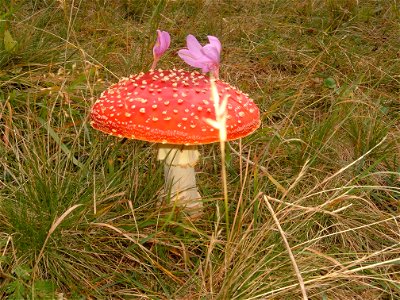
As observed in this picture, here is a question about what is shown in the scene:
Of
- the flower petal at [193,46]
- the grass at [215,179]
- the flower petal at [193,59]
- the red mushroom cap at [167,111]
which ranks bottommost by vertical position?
the grass at [215,179]

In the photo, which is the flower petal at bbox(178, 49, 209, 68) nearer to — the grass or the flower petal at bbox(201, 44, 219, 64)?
the flower petal at bbox(201, 44, 219, 64)

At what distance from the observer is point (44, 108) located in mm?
2594

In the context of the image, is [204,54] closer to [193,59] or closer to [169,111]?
[193,59]

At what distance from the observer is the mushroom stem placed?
221 cm

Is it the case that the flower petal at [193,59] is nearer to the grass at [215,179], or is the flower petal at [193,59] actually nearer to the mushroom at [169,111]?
the mushroom at [169,111]

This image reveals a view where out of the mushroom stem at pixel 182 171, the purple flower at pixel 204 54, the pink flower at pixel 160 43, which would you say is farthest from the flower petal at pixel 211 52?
the mushroom stem at pixel 182 171

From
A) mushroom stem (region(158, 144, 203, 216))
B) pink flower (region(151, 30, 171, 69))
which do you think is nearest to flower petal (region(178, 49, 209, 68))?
pink flower (region(151, 30, 171, 69))

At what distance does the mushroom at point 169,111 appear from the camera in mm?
1812

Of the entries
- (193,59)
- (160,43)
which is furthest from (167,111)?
(160,43)

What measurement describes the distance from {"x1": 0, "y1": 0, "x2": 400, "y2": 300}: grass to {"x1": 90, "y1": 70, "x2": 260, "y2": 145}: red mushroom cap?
0.21m

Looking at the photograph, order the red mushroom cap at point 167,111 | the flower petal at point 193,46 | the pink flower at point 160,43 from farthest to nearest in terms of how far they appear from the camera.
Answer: the pink flower at point 160,43 < the flower petal at point 193,46 < the red mushroom cap at point 167,111

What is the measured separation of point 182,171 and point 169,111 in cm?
48

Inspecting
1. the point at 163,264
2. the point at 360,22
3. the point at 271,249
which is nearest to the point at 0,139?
the point at 163,264

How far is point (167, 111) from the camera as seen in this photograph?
1829 mm
